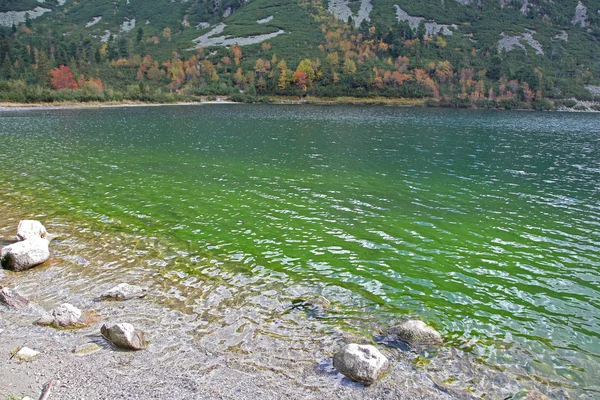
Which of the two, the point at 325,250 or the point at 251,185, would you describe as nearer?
the point at 325,250

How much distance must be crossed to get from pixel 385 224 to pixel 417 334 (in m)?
10.5

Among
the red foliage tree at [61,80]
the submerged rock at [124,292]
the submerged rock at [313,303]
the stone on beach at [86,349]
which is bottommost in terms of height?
the submerged rock at [313,303]

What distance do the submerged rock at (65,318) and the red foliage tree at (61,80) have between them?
17894cm

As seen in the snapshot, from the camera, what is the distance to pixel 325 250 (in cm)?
1791

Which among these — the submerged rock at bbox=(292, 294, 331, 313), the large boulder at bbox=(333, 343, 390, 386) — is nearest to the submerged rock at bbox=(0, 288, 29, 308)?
the submerged rock at bbox=(292, 294, 331, 313)

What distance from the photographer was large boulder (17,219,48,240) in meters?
17.6

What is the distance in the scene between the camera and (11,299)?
41.9ft

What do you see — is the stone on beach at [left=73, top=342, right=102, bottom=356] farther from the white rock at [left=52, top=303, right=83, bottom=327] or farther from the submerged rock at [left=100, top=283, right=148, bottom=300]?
the submerged rock at [left=100, top=283, right=148, bottom=300]

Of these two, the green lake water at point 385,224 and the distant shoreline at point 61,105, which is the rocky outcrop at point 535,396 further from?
the distant shoreline at point 61,105

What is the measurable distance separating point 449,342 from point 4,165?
135ft

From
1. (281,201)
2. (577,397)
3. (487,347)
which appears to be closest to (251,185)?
(281,201)

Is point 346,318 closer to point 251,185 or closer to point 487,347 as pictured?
point 487,347

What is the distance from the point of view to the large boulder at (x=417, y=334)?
11.3 metres

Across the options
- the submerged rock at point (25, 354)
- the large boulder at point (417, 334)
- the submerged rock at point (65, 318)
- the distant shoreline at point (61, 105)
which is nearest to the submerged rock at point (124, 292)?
the submerged rock at point (65, 318)
